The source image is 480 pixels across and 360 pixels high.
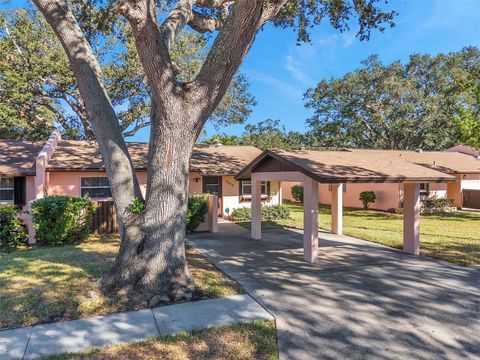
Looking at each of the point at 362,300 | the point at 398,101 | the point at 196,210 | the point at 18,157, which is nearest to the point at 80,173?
the point at 18,157

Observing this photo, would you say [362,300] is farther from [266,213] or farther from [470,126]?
[470,126]

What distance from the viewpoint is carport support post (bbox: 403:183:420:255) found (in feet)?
29.9

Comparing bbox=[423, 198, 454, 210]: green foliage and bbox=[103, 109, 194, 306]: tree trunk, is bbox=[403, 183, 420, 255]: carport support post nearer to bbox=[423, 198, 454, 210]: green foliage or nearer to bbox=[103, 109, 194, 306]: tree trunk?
bbox=[103, 109, 194, 306]: tree trunk

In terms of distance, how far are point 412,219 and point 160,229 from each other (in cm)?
747

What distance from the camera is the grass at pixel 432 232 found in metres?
9.30

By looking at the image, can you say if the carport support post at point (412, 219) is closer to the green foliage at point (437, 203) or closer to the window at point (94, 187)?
the window at point (94, 187)

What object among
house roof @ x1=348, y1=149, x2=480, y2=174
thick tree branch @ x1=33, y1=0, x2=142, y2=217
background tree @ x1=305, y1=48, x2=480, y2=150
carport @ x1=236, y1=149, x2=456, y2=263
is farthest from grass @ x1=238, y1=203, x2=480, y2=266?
background tree @ x1=305, y1=48, x2=480, y2=150

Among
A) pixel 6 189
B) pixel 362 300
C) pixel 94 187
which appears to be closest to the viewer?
pixel 362 300

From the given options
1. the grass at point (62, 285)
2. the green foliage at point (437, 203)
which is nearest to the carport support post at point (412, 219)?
the grass at point (62, 285)

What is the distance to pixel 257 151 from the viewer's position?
70.1 feet

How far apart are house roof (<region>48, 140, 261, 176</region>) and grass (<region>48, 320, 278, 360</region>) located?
36.9ft

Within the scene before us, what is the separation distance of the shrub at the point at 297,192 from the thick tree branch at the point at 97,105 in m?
23.8

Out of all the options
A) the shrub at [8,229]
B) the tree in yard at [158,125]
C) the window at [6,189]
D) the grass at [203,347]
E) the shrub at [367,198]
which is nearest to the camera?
the grass at [203,347]

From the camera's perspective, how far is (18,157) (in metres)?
14.3
